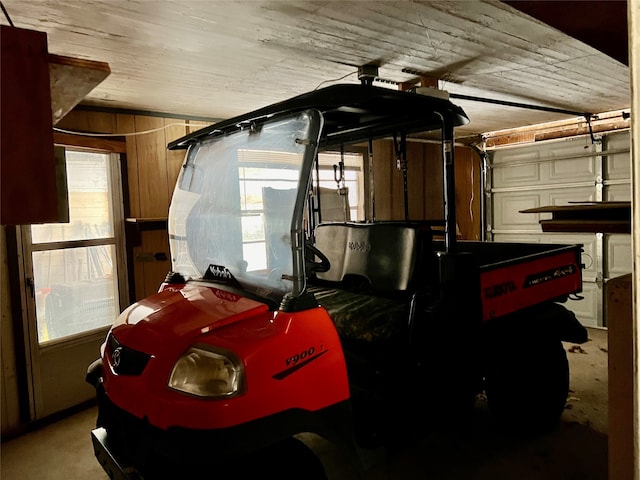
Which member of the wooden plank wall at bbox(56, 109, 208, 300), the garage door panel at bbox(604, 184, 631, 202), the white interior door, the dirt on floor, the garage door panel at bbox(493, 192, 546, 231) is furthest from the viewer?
the garage door panel at bbox(493, 192, 546, 231)

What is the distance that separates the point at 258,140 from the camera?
220 centimetres

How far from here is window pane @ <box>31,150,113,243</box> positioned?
3.86m

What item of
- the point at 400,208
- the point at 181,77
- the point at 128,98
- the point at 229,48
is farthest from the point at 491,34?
the point at 400,208

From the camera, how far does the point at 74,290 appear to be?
4012 millimetres

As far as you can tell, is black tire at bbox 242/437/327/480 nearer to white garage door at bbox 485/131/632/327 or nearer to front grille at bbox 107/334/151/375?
front grille at bbox 107/334/151/375

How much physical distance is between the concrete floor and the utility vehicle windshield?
4.47 ft

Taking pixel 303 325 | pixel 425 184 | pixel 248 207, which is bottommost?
pixel 303 325

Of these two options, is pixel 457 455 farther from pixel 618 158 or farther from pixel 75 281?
pixel 618 158

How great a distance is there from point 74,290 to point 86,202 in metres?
0.82

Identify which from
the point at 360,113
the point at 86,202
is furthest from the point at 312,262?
the point at 86,202

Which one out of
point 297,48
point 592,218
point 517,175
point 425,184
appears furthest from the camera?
point 425,184

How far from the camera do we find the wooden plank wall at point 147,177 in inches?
169

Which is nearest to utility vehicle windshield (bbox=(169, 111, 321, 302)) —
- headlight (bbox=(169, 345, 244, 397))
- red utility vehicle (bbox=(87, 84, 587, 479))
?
red utility vehicle (bbox=(87, 84, 587, 479))

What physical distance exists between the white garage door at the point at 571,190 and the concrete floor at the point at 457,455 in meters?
2.74
